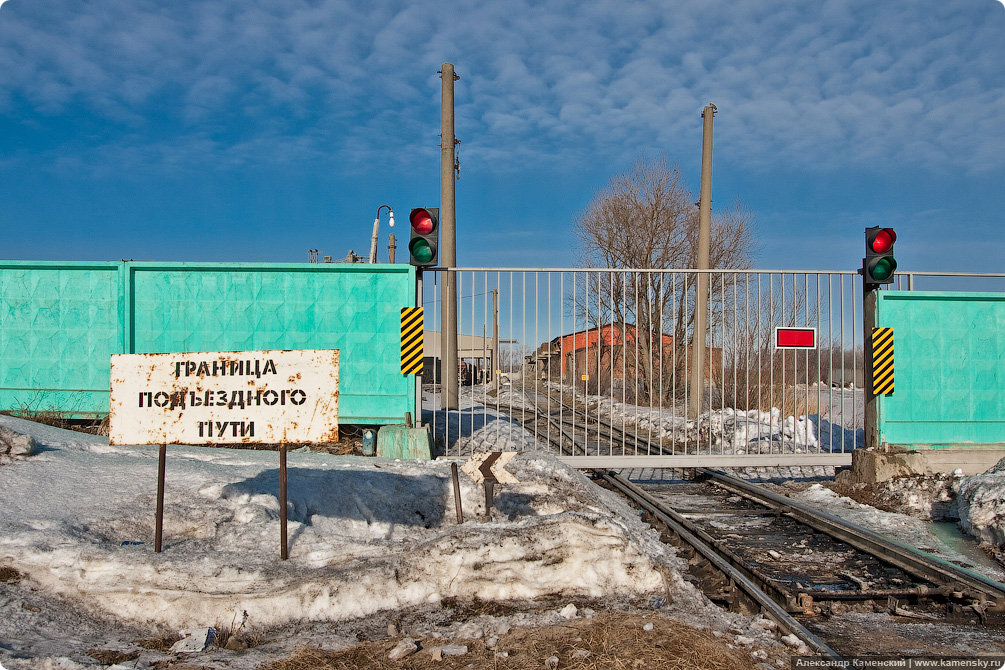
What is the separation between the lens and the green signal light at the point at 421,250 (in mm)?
9891

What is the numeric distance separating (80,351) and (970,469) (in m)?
13.7

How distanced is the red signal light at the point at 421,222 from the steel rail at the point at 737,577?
4.91 metres

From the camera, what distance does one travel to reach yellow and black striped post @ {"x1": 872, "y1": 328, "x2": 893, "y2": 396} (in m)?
10.6

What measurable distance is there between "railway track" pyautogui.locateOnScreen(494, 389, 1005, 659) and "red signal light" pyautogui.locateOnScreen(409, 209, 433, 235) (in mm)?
4906

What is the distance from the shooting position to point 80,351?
10258 mm

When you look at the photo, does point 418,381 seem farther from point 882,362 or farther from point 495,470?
point 882,362

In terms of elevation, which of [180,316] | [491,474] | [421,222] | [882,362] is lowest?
[491,474]

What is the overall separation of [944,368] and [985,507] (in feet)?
12.4

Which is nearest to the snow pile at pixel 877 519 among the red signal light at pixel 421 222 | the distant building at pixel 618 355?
the distant building at pixel 618 355

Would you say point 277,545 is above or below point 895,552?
above

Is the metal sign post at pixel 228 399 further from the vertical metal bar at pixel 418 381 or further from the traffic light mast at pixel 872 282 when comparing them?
the traffic light mast at pixel 872 282

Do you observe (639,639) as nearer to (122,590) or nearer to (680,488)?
(122,590)

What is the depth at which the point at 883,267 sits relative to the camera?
34.2 ft

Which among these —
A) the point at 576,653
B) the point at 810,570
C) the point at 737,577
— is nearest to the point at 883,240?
the point at 810,570
